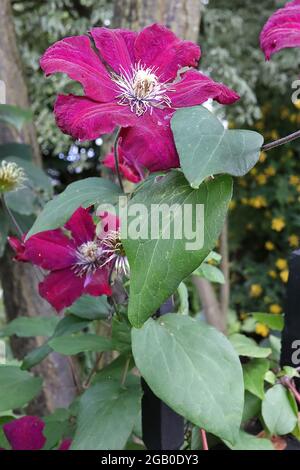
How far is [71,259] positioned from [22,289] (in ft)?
2.13

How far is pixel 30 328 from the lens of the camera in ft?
2.21

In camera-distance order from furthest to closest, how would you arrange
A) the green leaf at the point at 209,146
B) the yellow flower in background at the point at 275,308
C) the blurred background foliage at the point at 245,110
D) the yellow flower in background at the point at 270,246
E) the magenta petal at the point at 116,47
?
1. the yellow flower in background at the point at 270,246
2. the yellow flower in background at the point at 275,308
3. the blurred background foliage at the point at 245,110
4. the magenta petal at the point at 116,47
5. the green leaf at the point at 209,146

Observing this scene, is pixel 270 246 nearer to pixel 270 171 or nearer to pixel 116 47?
pixel 270 171

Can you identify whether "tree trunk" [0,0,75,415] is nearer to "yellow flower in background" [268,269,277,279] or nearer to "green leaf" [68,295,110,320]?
"green leaf" [68,295,110,320]

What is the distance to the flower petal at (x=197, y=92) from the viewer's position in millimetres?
381

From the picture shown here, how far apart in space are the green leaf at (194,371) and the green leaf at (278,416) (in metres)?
0.15

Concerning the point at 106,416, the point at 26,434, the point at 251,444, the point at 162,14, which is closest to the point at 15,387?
the point at 26,434

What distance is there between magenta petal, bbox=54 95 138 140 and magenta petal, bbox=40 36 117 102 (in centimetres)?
1

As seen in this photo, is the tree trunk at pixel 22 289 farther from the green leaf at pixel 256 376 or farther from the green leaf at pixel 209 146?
the green leaf at pixel 209 146

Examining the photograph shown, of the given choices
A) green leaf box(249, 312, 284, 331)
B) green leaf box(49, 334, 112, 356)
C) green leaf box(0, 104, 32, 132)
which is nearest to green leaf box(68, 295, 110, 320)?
green leaf box(49, 334, 112, 356)

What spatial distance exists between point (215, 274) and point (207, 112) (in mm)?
275

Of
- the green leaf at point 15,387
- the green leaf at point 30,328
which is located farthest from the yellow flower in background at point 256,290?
the green leaf at point 15,387

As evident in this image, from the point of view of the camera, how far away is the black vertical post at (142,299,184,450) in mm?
520

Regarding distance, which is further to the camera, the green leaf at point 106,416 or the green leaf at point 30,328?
the green leaf at point 30,328
